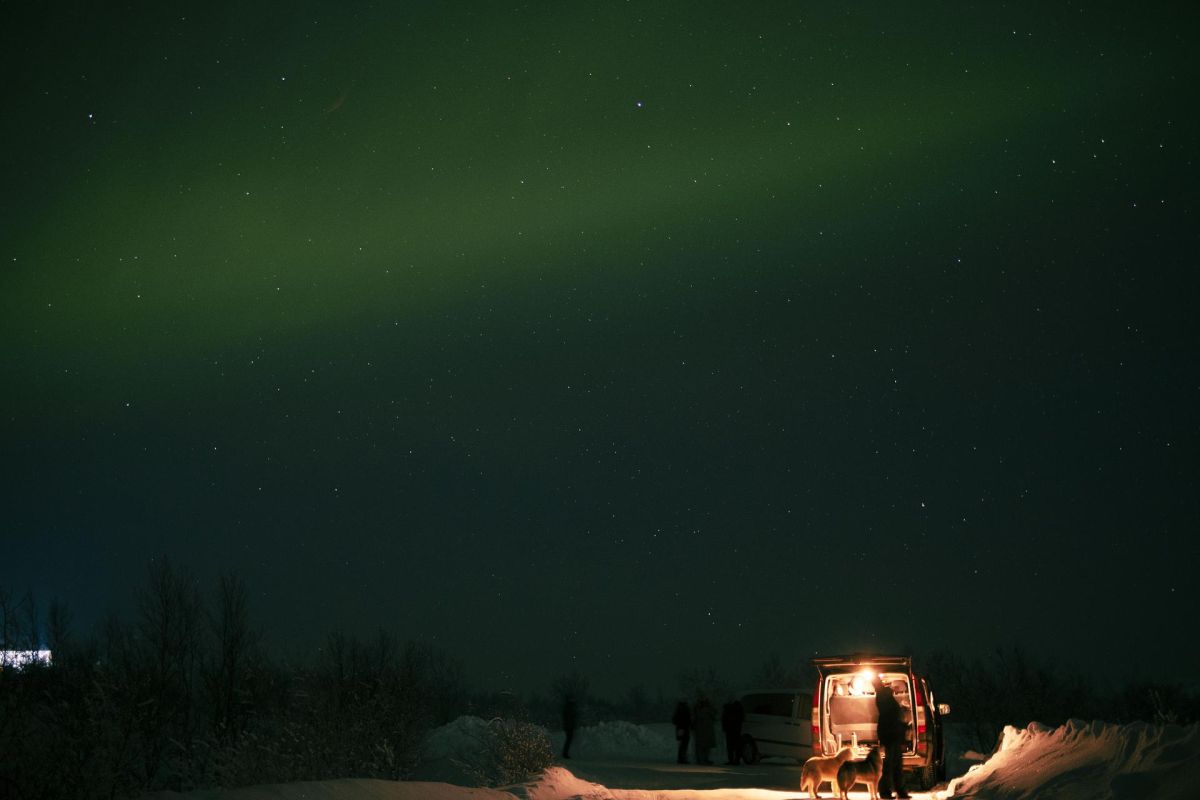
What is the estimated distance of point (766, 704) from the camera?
90.6 ft

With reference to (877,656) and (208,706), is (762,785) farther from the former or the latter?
(208,706)

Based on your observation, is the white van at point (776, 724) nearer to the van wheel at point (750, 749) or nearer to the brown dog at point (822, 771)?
the van wheel at point (750, 749)

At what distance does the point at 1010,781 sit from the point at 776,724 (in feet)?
44.0

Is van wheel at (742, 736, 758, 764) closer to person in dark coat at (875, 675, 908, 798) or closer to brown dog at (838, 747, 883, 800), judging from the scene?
person in dark coat at (875, 675, 908, 798)

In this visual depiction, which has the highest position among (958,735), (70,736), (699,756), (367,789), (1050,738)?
(70,736)

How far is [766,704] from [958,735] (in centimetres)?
2854

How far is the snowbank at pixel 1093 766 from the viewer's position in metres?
9.73

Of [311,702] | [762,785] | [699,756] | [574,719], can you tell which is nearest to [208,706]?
[311,702]

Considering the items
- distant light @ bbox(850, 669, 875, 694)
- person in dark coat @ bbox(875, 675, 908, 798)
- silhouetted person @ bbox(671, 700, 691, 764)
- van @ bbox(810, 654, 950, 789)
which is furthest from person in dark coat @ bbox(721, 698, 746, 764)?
person in dark coat @ bbox(875, 675, 908, 798)

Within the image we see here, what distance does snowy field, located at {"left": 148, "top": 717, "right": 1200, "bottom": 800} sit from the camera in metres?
9.95

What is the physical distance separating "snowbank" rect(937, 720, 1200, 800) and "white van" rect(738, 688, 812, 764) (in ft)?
29.6

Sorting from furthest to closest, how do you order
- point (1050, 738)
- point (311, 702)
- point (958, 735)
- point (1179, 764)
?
point (958, 735) → point (311, 702) → point (1050, 738) → point (1179, 764)

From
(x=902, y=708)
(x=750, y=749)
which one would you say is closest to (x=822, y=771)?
(x=902, y=708)

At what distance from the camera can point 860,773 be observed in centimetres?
1405
